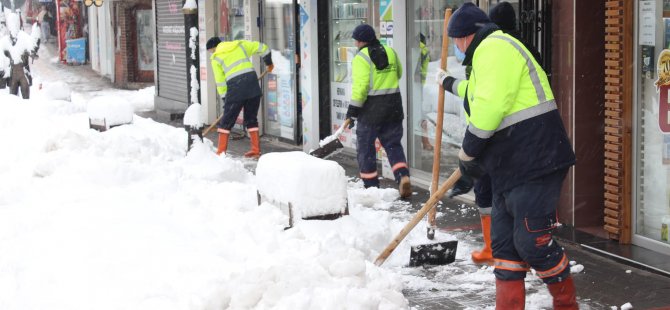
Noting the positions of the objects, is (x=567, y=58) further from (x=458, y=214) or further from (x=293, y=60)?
(x=293, y=60)

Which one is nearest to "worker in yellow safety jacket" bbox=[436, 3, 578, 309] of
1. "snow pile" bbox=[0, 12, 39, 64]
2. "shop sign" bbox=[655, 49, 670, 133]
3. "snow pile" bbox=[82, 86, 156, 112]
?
"shop sign" bbox=[655, 49, 670, 133]

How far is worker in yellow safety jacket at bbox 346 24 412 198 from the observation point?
10742 millimetres

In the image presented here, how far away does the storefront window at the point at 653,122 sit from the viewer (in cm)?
800

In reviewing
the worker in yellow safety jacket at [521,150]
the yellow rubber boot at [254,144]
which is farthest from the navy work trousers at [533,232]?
the yellow rubber boot at [254,144]

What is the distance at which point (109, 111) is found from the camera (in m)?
14.6

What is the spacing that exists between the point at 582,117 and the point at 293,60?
7603 millimetres

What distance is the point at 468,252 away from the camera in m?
8.39

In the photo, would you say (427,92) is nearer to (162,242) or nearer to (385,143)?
(385,143)

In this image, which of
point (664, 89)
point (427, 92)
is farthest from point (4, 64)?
point (664, 89)

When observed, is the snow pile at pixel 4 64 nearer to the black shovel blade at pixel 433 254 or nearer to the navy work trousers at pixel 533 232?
the black shovel blade at pixel 433 254

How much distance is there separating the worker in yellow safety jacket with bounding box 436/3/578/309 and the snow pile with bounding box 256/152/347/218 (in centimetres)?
203

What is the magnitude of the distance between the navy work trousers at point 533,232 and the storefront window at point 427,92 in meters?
5.13

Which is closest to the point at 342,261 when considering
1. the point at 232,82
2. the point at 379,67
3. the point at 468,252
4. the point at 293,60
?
the point at 468,252

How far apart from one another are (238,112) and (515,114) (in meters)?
9.13
